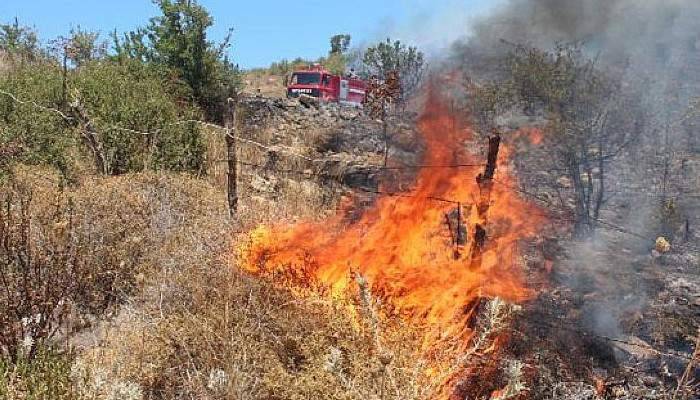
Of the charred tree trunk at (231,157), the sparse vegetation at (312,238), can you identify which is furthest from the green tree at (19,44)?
the charred tree trunk at (231,157)

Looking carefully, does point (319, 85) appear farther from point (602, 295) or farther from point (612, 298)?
point (612, 298)

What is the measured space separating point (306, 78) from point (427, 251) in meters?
21.3

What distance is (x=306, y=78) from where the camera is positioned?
2897cm

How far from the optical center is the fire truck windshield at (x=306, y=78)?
94.2ft

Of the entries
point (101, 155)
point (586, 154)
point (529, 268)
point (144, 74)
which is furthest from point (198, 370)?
point (144, 74)

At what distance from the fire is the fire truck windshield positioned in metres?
18.5

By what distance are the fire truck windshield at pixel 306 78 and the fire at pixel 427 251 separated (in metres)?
18.5

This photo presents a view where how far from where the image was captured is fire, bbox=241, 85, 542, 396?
8016mm

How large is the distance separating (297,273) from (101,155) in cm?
846

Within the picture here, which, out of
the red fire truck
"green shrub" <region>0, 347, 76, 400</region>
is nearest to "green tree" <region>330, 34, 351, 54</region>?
the red fire truck

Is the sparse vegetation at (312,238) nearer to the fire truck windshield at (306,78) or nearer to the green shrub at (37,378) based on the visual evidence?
the green shrub at (37,378)

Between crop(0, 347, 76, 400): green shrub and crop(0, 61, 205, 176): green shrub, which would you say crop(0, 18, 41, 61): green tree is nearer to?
crop(0, 61, 205, 176): green shrub

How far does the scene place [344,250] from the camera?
921 centimetres

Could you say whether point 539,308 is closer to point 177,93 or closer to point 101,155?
point 101,155
